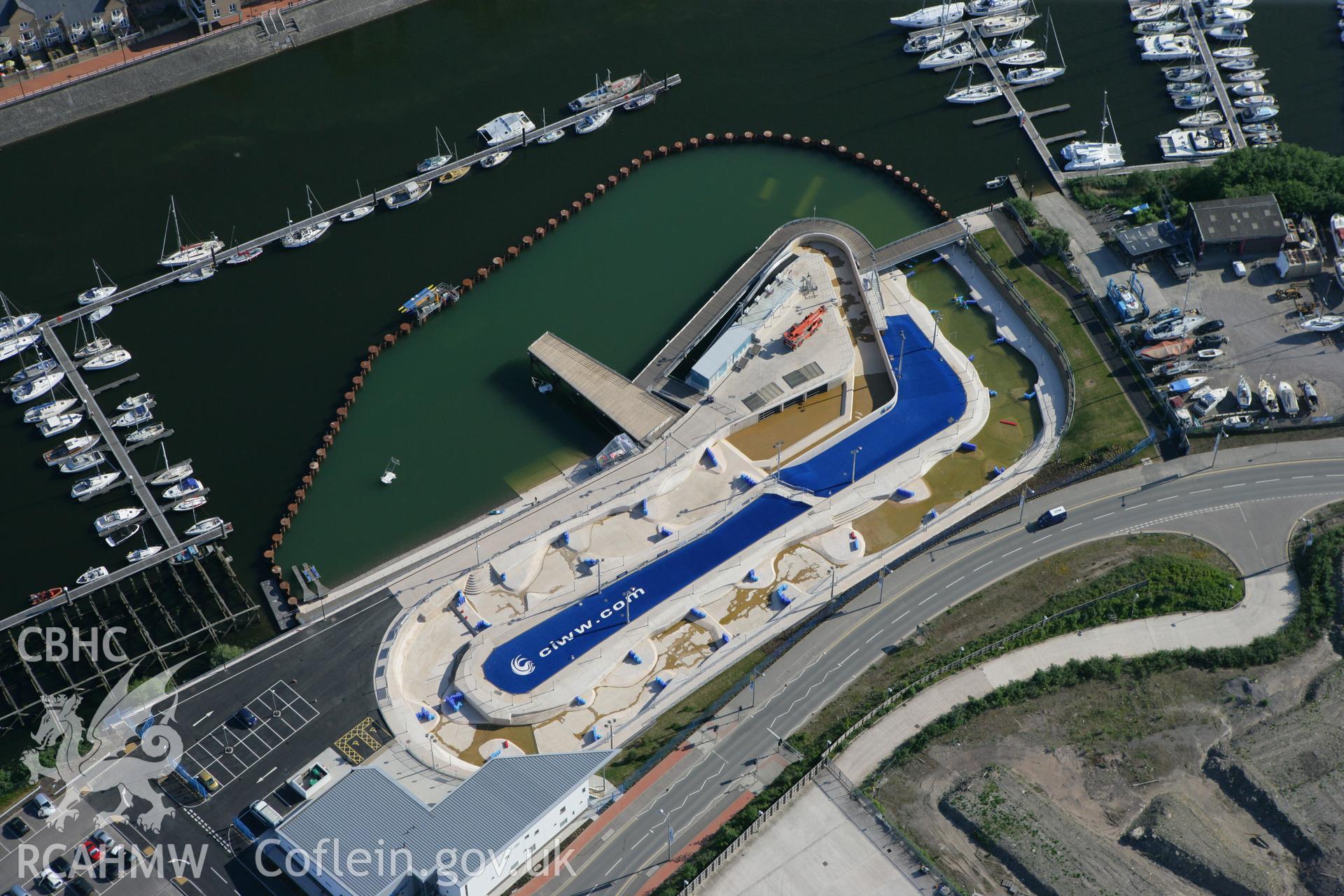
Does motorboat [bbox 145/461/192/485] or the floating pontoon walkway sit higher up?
motorboat [bbox 145/461/192/485]

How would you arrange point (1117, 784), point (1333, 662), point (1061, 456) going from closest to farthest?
point (1117, 784) → point (1333, 662) → point (1061, 456)

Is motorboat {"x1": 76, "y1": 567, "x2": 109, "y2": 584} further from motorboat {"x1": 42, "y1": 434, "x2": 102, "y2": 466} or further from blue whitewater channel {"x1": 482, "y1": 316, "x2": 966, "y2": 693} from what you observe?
blue whitewater channel {"x1": 482, "y1": 316, "x2": 966, "y2": 693}

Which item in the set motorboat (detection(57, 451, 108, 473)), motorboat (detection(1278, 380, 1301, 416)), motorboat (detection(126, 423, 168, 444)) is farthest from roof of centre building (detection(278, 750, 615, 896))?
motorboat (detection(1278, 380, 1301, 416))

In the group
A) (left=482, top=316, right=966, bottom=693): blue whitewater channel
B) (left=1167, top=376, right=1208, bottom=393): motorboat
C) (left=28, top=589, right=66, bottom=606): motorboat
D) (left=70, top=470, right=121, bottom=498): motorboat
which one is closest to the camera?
(left=482, top=316, right=966, bottom=693): blue whitewater channel

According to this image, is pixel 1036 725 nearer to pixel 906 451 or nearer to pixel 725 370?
pixel 906 451

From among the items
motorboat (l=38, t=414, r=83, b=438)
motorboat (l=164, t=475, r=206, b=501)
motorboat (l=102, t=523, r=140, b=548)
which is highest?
motorboat (l=38, t=414, r=83, b=438)

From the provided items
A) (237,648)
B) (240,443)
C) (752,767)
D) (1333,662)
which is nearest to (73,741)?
(237,648)
